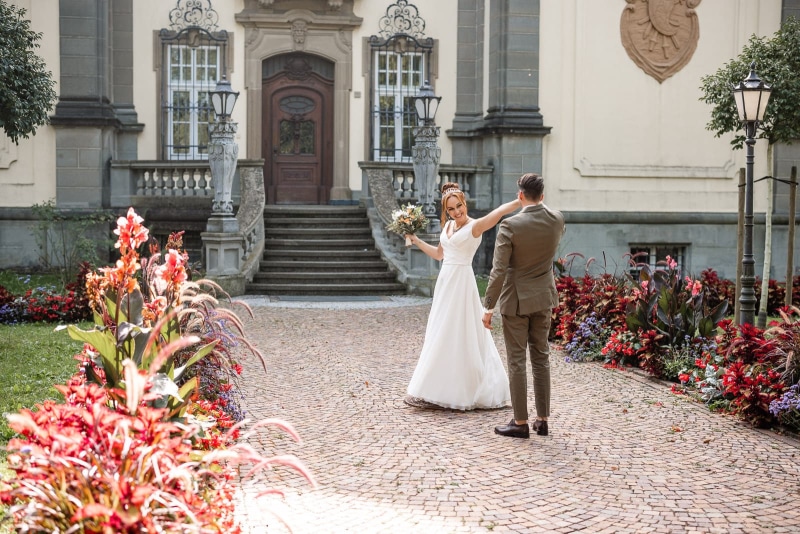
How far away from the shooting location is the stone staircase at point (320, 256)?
1563cm

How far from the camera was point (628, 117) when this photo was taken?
63.1ft

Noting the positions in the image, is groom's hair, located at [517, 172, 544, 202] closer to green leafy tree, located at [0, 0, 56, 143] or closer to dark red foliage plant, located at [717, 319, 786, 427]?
dark red foliage plant, located at [717, 319, 786, 427]

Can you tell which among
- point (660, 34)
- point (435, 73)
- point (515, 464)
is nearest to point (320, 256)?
point (435, 73)

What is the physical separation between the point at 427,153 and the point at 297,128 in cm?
502

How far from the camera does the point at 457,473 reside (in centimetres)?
577

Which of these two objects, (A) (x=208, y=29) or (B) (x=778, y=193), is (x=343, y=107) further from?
(B) (x=778, y=193)

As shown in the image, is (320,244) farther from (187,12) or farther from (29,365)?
(29,365)

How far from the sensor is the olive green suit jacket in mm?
6598

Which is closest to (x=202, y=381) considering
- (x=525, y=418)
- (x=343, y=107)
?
(x=525, y=418)

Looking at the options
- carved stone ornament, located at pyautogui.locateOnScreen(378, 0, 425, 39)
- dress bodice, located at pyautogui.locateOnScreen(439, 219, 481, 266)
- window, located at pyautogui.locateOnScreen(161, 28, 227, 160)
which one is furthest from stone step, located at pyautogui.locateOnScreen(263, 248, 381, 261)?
dress bodice, located at pyautogui.locateOnScreen(439, 219, 481, 266)

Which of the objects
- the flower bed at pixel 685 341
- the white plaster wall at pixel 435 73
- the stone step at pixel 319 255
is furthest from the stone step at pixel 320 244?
A: the flower bed at pixel 685 341

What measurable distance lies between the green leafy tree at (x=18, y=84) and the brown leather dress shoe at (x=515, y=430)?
804cm

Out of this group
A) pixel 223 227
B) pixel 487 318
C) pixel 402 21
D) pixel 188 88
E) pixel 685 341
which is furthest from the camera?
pixel 402 21

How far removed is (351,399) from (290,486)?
99.1 inches
